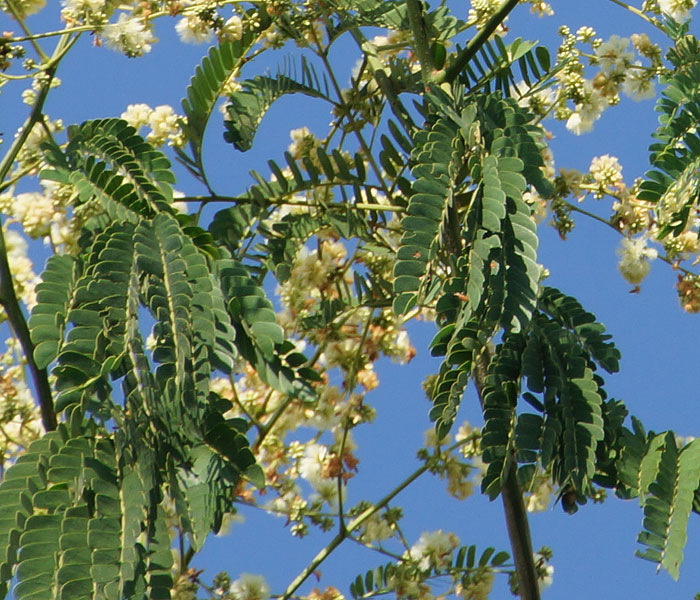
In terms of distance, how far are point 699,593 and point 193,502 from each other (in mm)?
1252

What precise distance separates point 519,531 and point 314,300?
2.90ft

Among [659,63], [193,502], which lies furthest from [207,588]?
[659,63]

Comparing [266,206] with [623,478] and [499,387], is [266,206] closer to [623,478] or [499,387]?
[499,387]

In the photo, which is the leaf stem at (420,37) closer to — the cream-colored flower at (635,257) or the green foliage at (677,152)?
the green foliage at (677,152)

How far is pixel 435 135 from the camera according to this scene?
189 cm

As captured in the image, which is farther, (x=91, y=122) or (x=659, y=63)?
(x=659, y=63)

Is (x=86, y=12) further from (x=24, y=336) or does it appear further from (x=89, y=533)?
(x=89, y=533)

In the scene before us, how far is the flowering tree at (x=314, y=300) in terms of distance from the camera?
1.62m

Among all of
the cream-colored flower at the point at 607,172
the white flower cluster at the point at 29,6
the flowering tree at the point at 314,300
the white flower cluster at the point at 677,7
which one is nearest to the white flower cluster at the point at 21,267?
the flowering tree at the point at 314,300

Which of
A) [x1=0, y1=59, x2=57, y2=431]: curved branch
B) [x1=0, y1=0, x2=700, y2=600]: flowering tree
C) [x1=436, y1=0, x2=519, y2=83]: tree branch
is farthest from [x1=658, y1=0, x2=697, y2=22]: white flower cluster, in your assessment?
[x1=0, y1=59, x2=57, y2=431]: curved branch

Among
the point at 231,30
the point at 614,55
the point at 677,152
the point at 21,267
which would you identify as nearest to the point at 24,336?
the point at 21,267

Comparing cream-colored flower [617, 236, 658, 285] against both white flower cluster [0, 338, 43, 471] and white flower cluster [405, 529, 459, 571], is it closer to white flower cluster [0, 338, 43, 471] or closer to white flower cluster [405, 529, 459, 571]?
white flower cluster [405, 529, 459, 571]

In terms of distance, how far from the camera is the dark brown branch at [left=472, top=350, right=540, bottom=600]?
2277mm

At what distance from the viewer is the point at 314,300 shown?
2.89 metres
